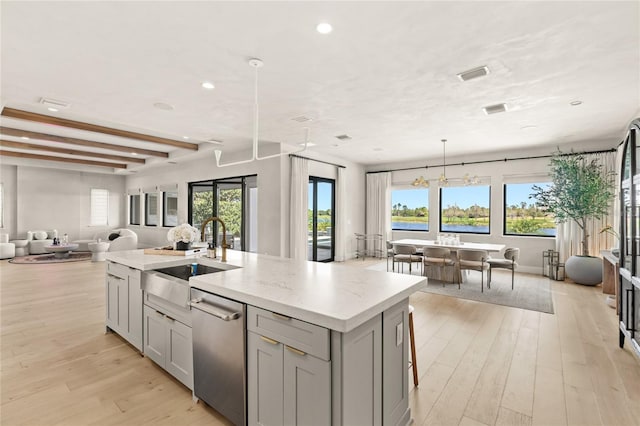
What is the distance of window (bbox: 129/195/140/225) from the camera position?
11.2 meters

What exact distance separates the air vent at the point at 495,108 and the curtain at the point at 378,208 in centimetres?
456

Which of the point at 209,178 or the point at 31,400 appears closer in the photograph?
the point at 31,400

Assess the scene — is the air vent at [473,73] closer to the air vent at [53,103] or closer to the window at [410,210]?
the air vent at [53,103]

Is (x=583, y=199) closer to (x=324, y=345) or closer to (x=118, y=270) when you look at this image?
(x=324, y=345)

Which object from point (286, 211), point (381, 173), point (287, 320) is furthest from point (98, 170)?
point (287, 320)

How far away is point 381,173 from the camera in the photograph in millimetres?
8961

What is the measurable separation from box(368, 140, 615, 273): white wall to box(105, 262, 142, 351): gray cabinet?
725cm

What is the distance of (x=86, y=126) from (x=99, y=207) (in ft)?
23.4

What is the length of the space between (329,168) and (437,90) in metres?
4.60

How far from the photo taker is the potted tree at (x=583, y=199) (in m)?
5.39

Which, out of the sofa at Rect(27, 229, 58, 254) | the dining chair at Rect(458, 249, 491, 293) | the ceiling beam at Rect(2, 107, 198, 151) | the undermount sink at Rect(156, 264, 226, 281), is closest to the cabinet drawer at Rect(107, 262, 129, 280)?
the undermount sink at Rect(156, 264, 226, 281)

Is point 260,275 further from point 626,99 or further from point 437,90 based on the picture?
point 626,99

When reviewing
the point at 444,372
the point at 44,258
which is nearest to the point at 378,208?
the point at 444,372

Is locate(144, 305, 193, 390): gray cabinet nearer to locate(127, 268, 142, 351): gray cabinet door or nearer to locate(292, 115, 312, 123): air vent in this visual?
locate(127, 268, 142, 351): gray cabinet door
